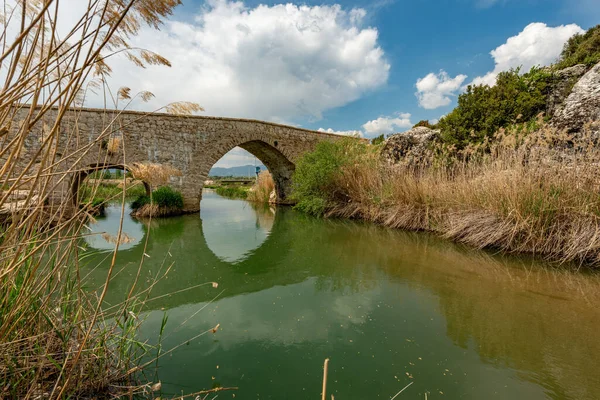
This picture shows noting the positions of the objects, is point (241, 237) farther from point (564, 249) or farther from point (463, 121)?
point (463, 121)

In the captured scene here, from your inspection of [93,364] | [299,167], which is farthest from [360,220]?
[93,364]

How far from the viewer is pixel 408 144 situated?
8477 mm

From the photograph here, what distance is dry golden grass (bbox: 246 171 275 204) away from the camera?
14.5m

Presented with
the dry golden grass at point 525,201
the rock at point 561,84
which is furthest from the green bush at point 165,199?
the rock at point 561,84

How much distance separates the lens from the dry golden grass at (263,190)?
572 inches

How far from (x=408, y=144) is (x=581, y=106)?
3.87 meters

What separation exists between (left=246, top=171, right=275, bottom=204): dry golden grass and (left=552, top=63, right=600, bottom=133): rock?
11093mm

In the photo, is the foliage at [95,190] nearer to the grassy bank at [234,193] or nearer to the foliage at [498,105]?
the foliage at [498,105]

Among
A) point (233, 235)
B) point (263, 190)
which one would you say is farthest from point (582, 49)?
point (233, 235)

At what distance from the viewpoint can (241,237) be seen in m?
5.69

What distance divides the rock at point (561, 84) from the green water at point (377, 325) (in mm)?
4822

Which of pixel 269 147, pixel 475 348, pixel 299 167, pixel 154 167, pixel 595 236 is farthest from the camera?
pixel 269 147

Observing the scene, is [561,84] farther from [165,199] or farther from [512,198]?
[165,199]

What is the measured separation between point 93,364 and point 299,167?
8.39 meters
